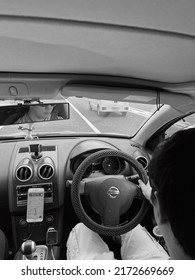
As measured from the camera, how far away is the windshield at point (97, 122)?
3.35m

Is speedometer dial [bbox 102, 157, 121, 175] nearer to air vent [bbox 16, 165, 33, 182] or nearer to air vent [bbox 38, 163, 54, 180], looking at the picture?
air vent [bbox 38, 163, 54, 180]

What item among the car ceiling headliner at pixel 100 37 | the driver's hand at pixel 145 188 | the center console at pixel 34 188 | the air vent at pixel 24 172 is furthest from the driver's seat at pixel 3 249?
the car ceiling headliner at pixel 100 37

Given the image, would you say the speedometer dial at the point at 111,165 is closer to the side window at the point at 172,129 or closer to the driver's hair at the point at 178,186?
the side window at the point at 172,129

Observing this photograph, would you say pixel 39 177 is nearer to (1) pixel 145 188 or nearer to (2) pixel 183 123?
(1) pixel 145 188

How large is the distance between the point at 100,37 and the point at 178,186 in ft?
2.48

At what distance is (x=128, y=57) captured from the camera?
5.00 ft

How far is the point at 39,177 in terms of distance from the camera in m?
2.96

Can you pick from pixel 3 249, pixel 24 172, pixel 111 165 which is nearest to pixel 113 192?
pixel 111 165

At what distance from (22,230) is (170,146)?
7.95ft

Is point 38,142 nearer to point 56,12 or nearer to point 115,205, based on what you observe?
point 115,205

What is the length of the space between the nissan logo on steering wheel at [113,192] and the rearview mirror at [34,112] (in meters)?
0.67

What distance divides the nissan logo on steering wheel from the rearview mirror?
67 centimetres

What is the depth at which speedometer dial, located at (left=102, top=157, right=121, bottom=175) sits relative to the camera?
261 centimetres
